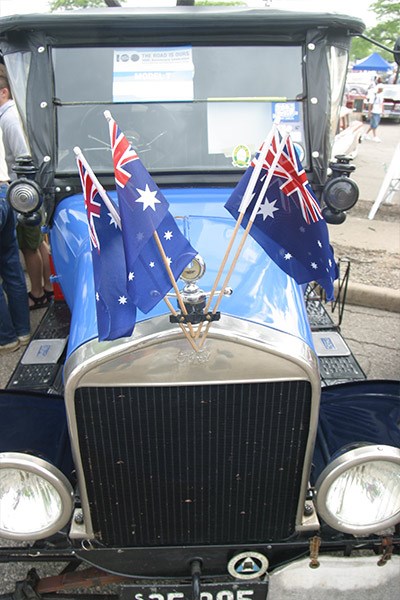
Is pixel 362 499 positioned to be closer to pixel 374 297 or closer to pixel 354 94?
pixel 374 297

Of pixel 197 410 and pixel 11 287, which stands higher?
pixel 197 410

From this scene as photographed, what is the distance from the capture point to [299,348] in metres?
1.79

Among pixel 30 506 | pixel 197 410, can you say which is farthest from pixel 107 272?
pixel 30 506

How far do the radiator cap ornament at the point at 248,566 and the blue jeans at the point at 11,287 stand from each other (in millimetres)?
3104

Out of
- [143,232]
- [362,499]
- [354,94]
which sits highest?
[143,232]

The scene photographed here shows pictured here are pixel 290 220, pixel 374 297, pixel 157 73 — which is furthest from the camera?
pixel 374 297

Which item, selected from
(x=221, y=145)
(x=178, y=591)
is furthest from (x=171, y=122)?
(x=178, y=591)

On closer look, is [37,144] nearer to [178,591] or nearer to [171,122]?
[171,122]

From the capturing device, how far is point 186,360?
1.69 metres

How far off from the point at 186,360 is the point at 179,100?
1.84 metres

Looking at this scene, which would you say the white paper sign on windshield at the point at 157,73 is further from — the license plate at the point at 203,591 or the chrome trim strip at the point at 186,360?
the license plate at the point at 203,591

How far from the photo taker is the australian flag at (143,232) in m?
1.51

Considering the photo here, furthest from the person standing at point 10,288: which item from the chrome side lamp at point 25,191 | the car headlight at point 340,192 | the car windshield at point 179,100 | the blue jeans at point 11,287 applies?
the car headlight at point 340,192

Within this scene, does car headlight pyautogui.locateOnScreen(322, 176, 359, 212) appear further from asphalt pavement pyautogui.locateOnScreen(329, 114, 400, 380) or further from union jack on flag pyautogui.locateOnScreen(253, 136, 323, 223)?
asphalt pavement pyautogui.locateOnScreen(329, 114, 400, 380)
